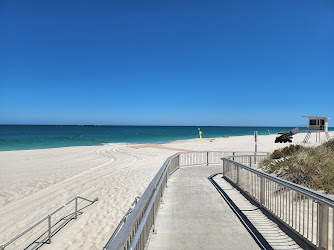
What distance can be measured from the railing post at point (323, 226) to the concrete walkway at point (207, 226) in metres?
0.44

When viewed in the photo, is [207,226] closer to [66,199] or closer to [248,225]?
[248,225]

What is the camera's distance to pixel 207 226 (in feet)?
15.3

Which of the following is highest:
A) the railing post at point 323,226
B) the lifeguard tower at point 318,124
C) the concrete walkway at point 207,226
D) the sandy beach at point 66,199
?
the lifeguard tower at point 318,124

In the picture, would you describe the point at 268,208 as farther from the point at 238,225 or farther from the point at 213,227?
the point at 213,227

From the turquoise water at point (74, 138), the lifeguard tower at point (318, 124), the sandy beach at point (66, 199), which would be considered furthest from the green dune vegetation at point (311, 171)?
the turquoise water at point (74, 138)

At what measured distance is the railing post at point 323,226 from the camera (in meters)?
3.46

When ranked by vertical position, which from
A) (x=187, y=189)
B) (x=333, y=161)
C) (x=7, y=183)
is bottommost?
(x=7, y=183)

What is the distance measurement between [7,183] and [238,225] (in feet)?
42.6

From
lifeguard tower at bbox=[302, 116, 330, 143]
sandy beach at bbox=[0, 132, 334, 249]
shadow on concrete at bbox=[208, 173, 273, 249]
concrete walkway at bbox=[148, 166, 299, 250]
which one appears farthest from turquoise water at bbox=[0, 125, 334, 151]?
shadow on concrete at bbox=[208, 173, 273, 249]

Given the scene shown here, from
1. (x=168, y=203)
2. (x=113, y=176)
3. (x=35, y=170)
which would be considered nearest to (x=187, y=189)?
(x=168, y=203)

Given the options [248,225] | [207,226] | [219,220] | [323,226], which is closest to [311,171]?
[248,225]

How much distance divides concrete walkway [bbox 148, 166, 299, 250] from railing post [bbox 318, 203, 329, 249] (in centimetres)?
44

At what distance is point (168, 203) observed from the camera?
6.25 meters

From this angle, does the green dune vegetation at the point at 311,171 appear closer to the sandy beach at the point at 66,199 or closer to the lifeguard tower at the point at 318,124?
the sandy beach at the point at 66,199
